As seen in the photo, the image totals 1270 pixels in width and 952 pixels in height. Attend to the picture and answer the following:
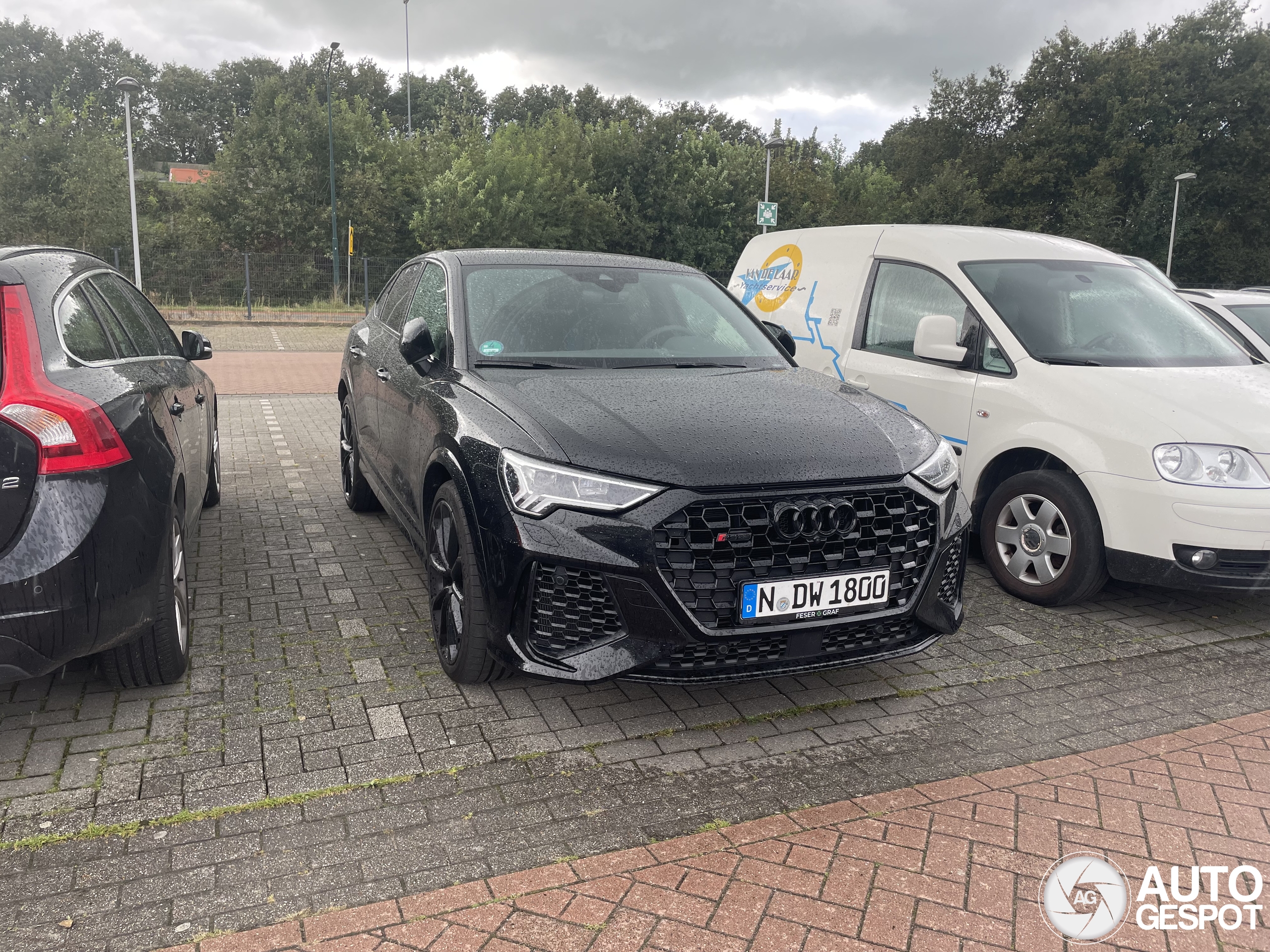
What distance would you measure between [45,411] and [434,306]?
2072 mm

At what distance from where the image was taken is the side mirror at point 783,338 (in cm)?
489

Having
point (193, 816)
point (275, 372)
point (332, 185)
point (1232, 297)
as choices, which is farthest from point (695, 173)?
point (193, 816)

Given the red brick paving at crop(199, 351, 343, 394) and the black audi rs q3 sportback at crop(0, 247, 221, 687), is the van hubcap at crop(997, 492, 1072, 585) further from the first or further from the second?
the red brick paving at crop(199, 351, 343, 394)

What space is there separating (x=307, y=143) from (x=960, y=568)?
127 ft

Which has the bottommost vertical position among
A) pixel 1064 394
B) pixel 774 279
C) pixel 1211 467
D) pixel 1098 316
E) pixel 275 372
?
pixel 275 372

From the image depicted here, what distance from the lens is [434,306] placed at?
4754 millimetres

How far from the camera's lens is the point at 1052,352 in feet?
17.0

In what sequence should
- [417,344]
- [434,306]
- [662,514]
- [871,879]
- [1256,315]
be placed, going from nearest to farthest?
[871,879], [662,514], [417,344], [434,306], [1256,315]

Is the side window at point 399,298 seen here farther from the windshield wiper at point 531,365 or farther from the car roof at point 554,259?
the windshield wiper at point 531,365

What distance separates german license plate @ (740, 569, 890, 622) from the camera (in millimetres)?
3184

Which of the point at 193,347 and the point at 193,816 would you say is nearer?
the point at 193,816

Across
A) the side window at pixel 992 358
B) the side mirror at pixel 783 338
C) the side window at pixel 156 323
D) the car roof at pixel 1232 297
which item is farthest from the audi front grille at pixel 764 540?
the car roof at pixel 1232 297

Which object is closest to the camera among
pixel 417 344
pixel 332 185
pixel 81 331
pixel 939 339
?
pixel 81 331

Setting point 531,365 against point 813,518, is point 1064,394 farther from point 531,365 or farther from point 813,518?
point 531,365
